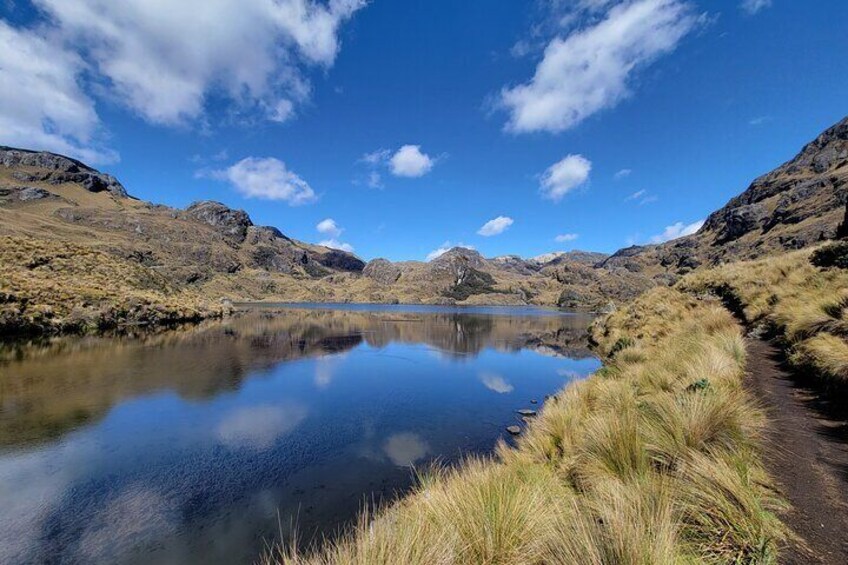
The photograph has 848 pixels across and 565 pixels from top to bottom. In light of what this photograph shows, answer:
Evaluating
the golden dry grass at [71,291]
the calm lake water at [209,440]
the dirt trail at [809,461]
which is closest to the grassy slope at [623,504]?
the dirt trail at [809,461]

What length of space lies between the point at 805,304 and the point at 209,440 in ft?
70.5

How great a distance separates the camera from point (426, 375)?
92.2ft

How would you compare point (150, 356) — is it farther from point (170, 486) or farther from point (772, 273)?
point (772, 273)

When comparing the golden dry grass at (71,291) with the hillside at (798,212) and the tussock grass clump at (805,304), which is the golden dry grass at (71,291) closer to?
the tussock grass clump at (805,304)

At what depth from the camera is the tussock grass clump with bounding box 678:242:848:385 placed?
845cm

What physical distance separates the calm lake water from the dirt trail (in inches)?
341

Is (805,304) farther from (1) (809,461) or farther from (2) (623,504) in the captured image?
(2) (623,504)

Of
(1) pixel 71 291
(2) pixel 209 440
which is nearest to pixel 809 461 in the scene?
(2) pixel 209 440

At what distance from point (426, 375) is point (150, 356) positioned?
69.8ft

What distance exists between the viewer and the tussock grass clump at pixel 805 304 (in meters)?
8.45

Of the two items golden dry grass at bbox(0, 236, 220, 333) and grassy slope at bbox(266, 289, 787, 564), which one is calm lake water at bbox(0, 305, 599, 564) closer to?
grassy slope at bbox(266, 289, 787, 564)

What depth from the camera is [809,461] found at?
5.21 metres

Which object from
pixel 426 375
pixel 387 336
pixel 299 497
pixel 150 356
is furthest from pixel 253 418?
pixel 387 336

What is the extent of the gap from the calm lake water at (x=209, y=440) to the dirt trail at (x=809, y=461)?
8.66 m
